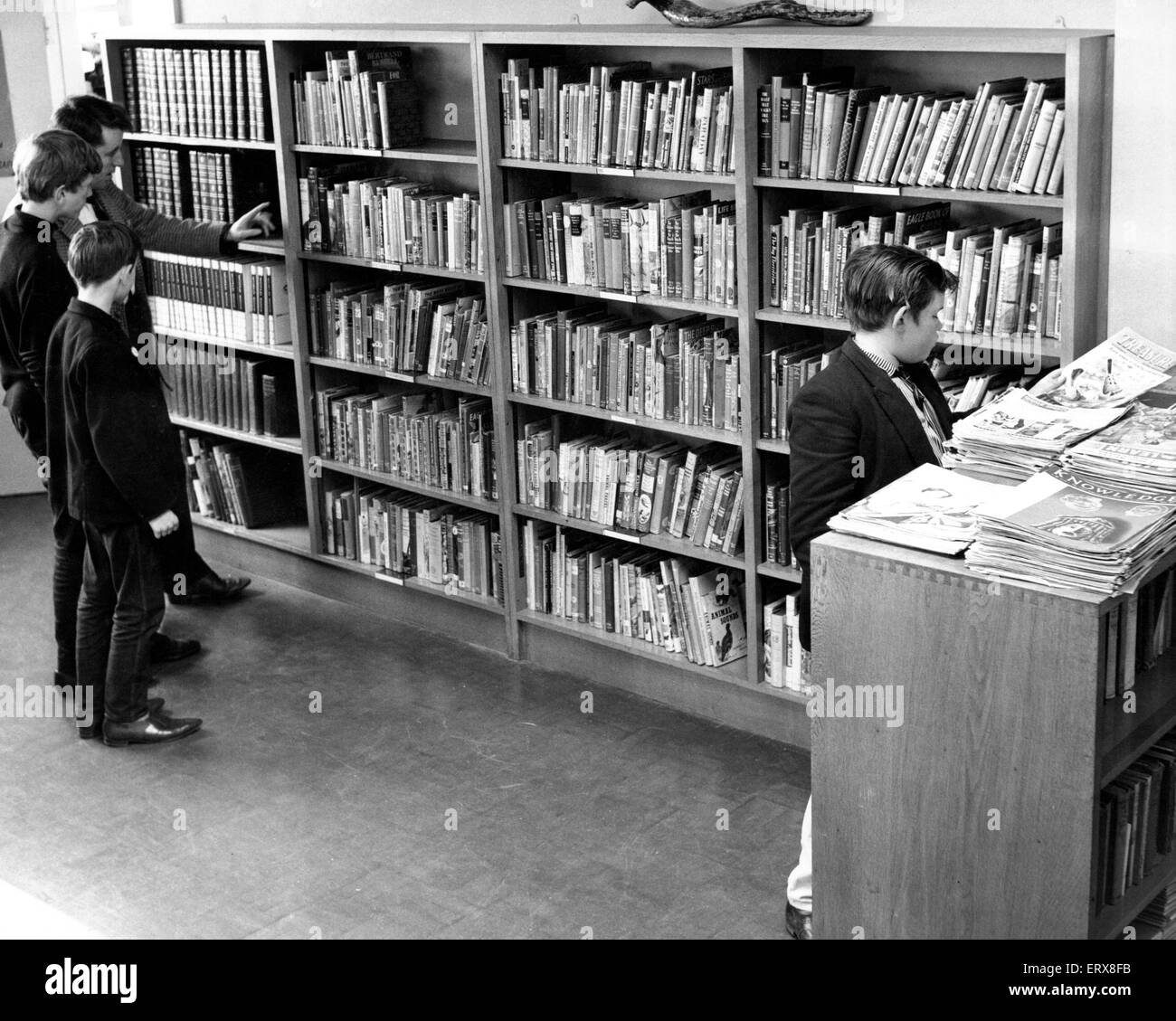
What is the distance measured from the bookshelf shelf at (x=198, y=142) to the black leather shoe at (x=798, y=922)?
356 centimetres

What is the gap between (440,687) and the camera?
5398 millimetres

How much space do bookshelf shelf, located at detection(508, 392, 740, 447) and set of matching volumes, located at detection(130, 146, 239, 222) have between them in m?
1.71

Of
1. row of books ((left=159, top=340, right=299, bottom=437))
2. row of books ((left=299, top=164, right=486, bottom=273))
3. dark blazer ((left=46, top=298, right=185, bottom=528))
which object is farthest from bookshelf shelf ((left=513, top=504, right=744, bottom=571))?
row of books ((left=159, top=340, right=299, bottom=437))

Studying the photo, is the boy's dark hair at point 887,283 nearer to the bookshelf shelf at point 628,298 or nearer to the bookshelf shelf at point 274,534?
the bookshelf shelf at point 628,298

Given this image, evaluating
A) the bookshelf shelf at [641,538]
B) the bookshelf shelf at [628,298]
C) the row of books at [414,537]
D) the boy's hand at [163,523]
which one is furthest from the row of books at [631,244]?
the boy's hand at [163,523]

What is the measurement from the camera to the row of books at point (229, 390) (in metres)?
6.28

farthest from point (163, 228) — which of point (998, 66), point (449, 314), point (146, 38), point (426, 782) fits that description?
point (998, 66)

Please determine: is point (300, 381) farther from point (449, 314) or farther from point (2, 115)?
point (2, 115)

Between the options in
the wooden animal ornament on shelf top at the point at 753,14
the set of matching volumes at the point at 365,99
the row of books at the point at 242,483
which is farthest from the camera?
the row of books at the point at 242,483

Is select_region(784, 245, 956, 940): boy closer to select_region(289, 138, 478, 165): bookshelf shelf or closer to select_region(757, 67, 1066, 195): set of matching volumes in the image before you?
select_region(757, 67, 1066, 195): set of matching volumes

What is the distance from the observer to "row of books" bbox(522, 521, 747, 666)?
4.97 metres

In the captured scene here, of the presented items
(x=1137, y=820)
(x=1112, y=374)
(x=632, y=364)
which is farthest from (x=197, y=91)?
(x=1137, y=820)

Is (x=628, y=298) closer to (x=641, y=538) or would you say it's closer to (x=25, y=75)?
(x=641, y=538)

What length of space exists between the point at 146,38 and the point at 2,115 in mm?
1504
